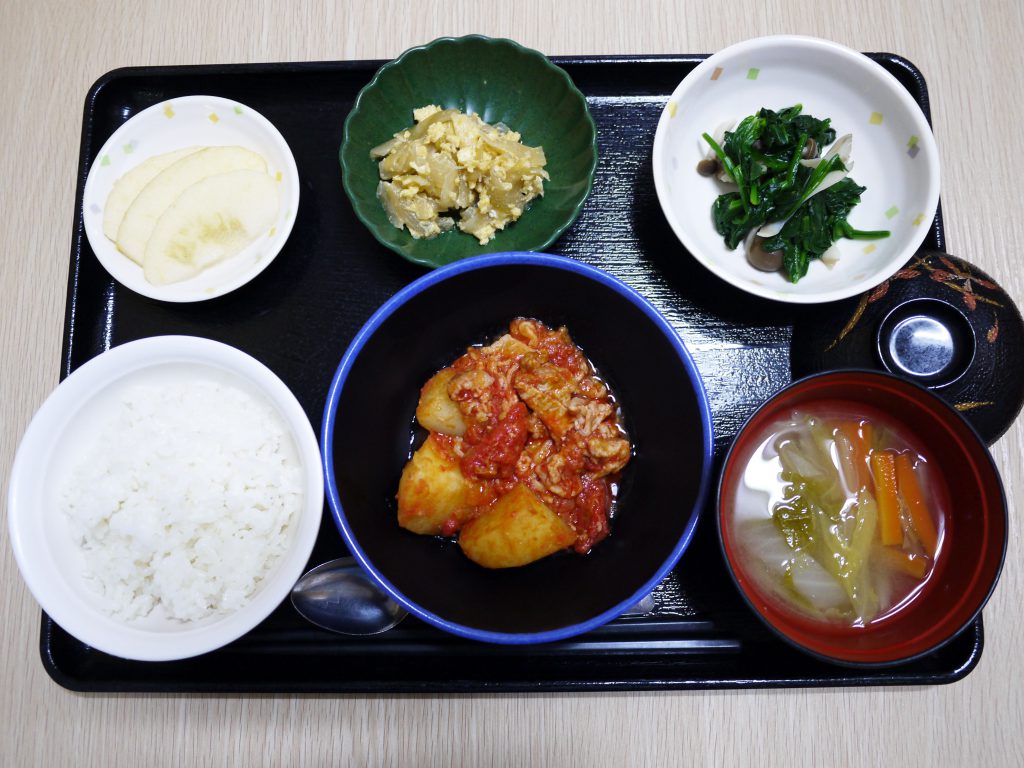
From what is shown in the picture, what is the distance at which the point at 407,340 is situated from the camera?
73.0 inches

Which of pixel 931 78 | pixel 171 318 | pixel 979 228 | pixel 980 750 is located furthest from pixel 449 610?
pixel 931 78

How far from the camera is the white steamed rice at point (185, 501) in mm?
1834

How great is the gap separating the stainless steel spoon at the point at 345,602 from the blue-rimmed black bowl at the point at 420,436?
172mm

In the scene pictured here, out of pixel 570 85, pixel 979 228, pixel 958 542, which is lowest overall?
pixel 958 542

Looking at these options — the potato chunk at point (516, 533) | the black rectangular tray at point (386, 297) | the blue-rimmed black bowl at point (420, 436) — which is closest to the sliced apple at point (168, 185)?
the black rectangular tray at point (386, 297)

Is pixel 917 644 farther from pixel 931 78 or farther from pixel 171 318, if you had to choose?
pixel 171 318

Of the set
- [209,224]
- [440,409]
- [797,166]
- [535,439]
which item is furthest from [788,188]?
[209,224]

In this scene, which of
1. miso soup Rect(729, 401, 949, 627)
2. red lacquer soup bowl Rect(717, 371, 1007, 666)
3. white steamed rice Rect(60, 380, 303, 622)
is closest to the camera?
red lacquer soup bowl Rect(717, 371, 1007, 666)

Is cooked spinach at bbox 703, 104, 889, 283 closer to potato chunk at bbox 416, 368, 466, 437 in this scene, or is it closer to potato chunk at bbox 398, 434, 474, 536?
potato chunk at bbox 416, 368, 466, 437

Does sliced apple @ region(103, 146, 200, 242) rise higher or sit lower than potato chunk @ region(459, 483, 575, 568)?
higher

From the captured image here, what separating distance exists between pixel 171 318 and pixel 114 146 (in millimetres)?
575

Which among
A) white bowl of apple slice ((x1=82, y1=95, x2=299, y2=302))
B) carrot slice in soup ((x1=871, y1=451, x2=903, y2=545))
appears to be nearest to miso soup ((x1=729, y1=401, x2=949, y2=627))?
carrot slice in soup ((x1=871, y1=451, x2=903, y2=545))

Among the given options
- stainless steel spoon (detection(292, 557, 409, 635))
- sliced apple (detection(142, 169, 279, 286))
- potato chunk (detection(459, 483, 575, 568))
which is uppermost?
sliced apple (detection(142, 169, 279, 286))

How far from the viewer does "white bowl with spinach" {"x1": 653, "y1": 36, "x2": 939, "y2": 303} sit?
1999mm
